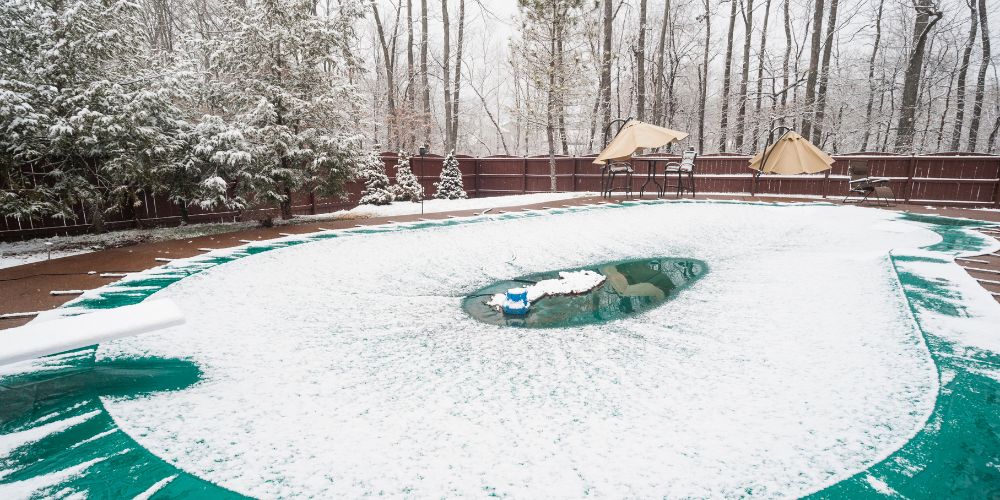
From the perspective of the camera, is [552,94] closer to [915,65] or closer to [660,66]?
[660,66]

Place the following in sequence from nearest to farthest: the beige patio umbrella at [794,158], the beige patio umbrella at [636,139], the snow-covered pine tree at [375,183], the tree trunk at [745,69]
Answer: the beige patio umbrella at [794,158]
the beige patio umbrella at [636,139]
the snow-covered pine tree at [375,183]
the tree trunk at [745,69]

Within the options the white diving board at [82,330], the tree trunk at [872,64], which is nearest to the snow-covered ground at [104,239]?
the white diving board at [82,330]

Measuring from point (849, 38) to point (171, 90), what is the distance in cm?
2009

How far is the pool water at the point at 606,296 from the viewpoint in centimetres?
341

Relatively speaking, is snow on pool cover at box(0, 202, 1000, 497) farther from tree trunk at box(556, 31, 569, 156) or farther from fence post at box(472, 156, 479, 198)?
fence post at box(472, 156, 479, 198)

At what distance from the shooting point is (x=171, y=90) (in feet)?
18.8

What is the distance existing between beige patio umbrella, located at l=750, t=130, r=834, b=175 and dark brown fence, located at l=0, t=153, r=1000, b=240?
85.5 inches

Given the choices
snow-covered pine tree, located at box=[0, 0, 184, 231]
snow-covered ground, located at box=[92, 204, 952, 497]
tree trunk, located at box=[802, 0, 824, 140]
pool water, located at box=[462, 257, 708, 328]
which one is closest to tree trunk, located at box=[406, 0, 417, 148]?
snow-covered pine tree, located at box=[0, 0, 184, 231]

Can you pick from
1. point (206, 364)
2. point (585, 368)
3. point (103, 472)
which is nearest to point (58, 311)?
point (206, 364)

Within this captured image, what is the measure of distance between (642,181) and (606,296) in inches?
378

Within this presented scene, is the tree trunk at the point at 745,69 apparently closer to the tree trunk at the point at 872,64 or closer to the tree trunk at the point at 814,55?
the tree trunk at the point at 814,55

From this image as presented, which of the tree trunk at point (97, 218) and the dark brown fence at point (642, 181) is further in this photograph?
the dark brown fence at point (642, 181)

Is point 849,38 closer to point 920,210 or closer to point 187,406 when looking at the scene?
point 920,210

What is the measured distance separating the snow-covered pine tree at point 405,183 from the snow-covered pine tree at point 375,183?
32 cm
